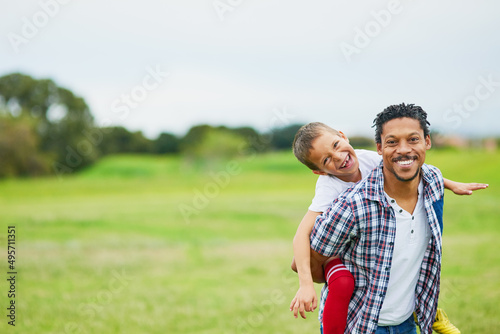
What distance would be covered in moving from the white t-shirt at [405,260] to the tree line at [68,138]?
3008 cm

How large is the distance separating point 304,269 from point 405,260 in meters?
0.54

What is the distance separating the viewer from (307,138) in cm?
299

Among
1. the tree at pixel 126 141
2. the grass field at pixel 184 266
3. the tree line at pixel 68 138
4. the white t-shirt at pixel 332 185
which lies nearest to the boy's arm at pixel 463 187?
the white t-shirt at pixel 332 185

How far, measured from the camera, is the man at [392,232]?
247cm

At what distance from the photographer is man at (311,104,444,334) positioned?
2.47 m

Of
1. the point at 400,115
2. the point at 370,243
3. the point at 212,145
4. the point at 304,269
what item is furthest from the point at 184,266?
the point at 212,145

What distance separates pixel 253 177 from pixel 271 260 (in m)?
22.0

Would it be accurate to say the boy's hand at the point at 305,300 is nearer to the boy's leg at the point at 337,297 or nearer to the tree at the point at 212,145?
the boy's leg at the point at 337,297

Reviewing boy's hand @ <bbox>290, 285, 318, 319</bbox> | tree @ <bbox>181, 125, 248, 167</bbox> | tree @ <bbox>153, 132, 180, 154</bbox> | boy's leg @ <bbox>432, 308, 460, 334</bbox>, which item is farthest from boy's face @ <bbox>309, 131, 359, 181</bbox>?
tree @ <bbox>153, 132, 180, 154</bbox>

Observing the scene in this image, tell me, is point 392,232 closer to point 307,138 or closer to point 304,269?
point 304,269

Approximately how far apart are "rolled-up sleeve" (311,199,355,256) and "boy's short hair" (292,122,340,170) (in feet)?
1.71

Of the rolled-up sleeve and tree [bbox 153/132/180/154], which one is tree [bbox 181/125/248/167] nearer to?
tree [bbox 153/132/180/154]

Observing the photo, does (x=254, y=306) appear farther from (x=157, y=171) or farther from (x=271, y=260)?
(x=157, y=171)

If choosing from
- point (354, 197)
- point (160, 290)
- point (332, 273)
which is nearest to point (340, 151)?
point (354, 197)
